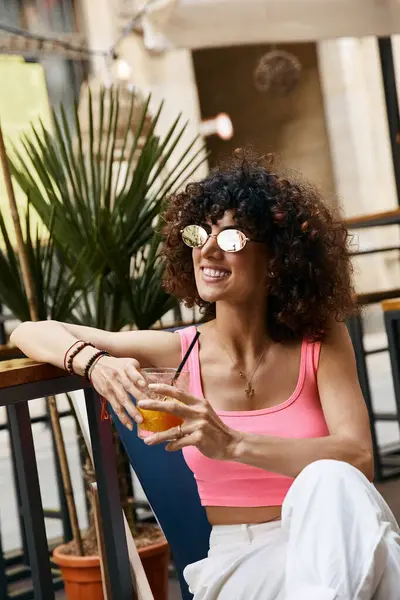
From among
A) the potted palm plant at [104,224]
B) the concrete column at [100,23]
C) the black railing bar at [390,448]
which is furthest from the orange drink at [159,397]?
the concrete column at [100,23]

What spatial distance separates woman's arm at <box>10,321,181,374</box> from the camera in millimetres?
1641

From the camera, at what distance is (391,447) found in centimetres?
459

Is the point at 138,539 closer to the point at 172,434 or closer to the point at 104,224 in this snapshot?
the point at 104,224

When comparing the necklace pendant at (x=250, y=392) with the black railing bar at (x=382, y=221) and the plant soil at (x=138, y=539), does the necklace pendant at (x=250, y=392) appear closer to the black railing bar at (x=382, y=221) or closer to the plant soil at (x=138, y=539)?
the plant soil at (x=138, y=539)

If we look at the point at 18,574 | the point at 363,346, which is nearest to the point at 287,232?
the point at 18,574

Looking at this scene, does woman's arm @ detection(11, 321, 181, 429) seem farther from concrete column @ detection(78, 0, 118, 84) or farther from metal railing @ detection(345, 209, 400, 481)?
concrete column @ detection(78, 0, 118, 84)

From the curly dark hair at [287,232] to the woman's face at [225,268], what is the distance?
2 cm

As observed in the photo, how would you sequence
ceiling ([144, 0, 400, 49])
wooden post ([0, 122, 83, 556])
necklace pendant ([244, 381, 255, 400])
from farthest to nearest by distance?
ceiling ([144, 0, 400, 49]), wooden post ([0, 122, 83, 556]), necklace pendant ([244, 381, 255, 400])

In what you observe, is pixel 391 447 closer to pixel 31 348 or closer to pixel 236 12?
pixel 236 12

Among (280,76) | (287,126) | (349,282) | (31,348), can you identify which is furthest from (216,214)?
(287,126)

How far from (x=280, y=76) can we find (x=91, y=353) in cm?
801

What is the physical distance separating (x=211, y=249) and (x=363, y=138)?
29.8 feet

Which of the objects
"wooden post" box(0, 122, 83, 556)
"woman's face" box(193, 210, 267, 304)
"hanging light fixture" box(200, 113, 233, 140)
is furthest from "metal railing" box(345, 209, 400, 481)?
"hanging light fixture" box(200, 113, 233, 140)

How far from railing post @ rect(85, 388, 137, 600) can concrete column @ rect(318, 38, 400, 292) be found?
8.72m
